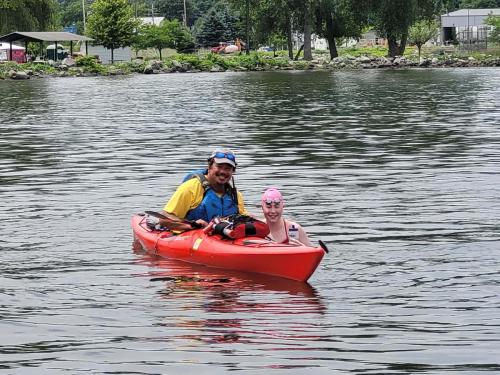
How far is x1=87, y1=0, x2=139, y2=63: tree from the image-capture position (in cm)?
9538

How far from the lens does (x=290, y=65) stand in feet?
276

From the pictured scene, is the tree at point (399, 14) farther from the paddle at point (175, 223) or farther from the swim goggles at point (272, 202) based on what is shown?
the swim goggles at point (272, 202)

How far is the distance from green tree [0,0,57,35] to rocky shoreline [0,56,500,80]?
550cm

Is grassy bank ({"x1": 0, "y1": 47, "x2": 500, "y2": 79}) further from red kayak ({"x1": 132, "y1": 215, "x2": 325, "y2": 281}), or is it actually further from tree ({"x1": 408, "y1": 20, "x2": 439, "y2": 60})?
red kayak ({"x1": 132, "y1": 215, "x2": 325, "y2": 281})

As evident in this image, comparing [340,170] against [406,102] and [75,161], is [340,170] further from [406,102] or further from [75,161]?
[406,102]

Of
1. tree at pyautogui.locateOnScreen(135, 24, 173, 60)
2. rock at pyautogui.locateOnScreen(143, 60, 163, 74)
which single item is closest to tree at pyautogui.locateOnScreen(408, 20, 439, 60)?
tree at pyautogui.locateOnScreen(135, 24, 173, 60)

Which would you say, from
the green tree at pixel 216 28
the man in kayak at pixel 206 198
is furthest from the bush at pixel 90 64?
the man in kayak at pixel 206 198

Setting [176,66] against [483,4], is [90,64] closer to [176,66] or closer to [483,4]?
[176,66]

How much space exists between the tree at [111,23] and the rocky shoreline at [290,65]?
9.48m

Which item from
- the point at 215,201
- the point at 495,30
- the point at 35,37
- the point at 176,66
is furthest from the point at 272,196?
the point at 495,30

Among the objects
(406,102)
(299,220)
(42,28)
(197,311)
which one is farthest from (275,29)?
(197,311)

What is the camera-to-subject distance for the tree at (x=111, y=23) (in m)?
95.4

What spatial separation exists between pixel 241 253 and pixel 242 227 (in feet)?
0.89

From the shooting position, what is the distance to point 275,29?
8650 cm
